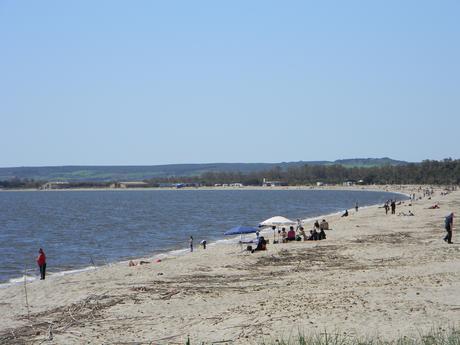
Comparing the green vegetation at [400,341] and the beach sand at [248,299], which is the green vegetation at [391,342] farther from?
the beach sand at [248,299]

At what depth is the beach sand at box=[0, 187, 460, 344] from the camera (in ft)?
43.9

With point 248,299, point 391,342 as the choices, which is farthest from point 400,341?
point 248,299

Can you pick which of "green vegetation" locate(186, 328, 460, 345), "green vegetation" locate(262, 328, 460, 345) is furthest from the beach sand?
"green vegetation" locate(262, 328, 460, 345)

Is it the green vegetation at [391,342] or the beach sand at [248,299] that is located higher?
the green vegetation at [391,342]

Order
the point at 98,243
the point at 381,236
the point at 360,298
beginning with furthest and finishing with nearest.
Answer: the point at 98,243 < the point at 381,236 < the point at 360,298

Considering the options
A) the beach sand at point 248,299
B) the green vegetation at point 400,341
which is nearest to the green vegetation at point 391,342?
the green vegetation at point 400,341

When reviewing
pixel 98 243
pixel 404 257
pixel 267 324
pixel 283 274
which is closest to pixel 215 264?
pixel 283 274

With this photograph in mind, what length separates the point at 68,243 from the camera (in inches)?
1827

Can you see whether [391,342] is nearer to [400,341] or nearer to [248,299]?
[400,341]

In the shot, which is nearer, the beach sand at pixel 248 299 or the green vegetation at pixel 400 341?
the green vegetation at pixel 400 341

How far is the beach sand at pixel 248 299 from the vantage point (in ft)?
43.9

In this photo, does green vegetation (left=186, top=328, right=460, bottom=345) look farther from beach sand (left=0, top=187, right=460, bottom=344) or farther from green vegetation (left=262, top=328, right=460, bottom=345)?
beach sand (left=0, top=187, right=460, bottom=344)

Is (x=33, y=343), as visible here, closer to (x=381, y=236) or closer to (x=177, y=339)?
(x=177, y=339)

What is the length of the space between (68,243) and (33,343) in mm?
33756
